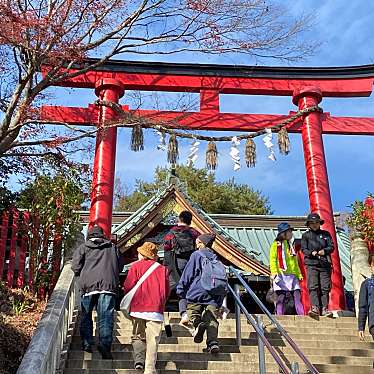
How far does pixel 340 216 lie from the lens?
60.3 ft

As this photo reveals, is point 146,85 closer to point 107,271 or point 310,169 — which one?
point 310,169

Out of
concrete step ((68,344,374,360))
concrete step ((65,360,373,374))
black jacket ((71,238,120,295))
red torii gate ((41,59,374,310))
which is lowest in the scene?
concrete step ((65,360,373,374))

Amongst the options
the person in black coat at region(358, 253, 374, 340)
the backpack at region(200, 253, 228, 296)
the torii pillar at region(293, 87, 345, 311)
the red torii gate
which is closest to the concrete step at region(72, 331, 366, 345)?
the person in black coat at region(358, 253, 374, 340)

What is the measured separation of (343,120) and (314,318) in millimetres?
5160

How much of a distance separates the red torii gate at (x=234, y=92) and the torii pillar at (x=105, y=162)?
19 mm

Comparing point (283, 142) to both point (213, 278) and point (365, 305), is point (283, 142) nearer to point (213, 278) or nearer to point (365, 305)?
point (365, 305)

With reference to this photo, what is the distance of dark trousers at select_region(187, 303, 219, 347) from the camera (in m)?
5.68

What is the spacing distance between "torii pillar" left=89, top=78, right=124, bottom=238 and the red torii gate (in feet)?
0.06

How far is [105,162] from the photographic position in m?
10.1

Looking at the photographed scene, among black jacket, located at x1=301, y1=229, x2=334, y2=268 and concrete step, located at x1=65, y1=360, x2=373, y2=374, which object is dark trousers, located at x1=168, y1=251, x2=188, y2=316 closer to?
concrete step, located at x1=65, y1=360, x2=373, y2=374

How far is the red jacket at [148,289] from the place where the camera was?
5.26 metres

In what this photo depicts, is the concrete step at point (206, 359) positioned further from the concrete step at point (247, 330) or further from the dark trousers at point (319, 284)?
the dark trousers at point (319, 284)

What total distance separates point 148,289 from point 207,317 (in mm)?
767

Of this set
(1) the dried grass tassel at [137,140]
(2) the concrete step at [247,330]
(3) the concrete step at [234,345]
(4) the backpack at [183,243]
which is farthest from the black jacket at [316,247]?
(1) the dried grass tassel at [137,140]
